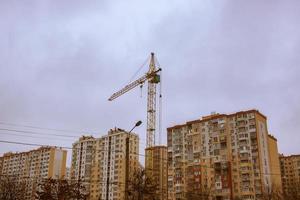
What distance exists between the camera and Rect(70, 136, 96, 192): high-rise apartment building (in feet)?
395

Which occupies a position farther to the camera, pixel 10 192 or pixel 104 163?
pixel 104 163

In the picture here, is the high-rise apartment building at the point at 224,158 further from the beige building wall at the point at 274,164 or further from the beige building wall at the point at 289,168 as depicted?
the beige building wall at the point at 289,168

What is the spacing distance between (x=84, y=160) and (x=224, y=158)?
176 feet

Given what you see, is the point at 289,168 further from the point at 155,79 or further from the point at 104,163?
the point at 104,163

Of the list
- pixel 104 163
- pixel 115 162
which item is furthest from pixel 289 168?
pixel 104 163

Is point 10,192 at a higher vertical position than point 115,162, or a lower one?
lower

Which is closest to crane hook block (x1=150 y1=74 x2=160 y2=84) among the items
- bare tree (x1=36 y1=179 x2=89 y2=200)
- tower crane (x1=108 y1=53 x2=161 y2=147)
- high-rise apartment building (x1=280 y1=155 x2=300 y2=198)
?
tower crane (x1=108 y1=53 x2=161 y2=147)

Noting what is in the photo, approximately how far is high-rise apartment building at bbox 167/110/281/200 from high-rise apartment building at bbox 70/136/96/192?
34.2 metres

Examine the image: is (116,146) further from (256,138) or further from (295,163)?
(295,163)

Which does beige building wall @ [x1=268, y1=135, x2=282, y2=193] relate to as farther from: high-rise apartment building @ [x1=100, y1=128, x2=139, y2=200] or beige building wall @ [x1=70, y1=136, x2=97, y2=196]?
beige building wall @ [x1=70, y1=136, x2=97, y2=196]

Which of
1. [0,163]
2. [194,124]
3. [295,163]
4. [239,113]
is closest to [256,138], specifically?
[239,113]

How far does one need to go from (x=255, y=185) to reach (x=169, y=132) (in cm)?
2828

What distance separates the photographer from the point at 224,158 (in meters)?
87.0

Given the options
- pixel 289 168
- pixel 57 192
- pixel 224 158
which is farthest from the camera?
pixel 289 168
